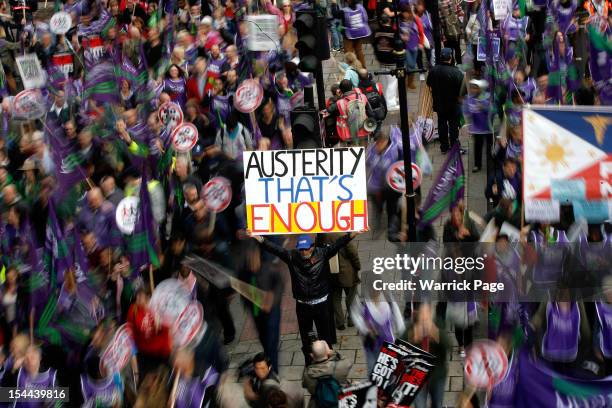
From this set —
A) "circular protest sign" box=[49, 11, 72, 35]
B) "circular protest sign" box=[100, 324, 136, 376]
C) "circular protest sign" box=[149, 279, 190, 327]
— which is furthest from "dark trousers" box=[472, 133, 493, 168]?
"circular protest sign" box=[49, 11, 72, 35]

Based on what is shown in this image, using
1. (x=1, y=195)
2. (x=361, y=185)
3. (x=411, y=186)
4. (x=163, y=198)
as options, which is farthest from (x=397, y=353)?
(x=1, y=195)

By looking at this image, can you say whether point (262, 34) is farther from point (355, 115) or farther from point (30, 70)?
point (30, 70)

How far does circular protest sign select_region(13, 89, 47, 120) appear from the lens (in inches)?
511

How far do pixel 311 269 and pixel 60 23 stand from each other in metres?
8.94

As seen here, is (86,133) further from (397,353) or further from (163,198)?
(397,353)

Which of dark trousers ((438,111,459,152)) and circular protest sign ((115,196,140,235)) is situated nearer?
circular protest sign ((115,196,140,235))

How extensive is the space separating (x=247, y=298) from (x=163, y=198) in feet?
6.00

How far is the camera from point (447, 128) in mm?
15227

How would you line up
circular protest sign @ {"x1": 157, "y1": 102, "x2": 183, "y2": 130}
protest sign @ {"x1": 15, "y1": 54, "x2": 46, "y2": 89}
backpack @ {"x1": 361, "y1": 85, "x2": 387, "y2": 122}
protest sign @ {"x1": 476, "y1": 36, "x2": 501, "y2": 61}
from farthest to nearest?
protest sign @ {"x1": 476, "y1": 36, "x2": 501, "y2": 61} → protest sign @ {"x1": 15, "y1": 54, "x2": 46, "y2": 89} → backpack @ {"x1": 361, "y1": 85, "x2": 387, "y2": 122} → circular protest sign @ {"x1": 157, "y1": 102, "x2": 183, "y2": 130}

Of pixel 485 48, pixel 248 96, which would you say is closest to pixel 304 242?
pixel 248 96

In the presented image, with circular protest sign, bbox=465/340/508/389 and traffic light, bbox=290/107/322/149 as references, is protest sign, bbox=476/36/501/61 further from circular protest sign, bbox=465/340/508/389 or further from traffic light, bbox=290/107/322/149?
circular protest sign, bbox=465/340/508/389

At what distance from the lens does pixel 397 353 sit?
7.97 meters

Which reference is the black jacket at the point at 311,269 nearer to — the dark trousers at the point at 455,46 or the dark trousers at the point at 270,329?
the dark trousers at the point at 270,329

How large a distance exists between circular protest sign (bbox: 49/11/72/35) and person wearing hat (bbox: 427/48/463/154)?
5.87 m
